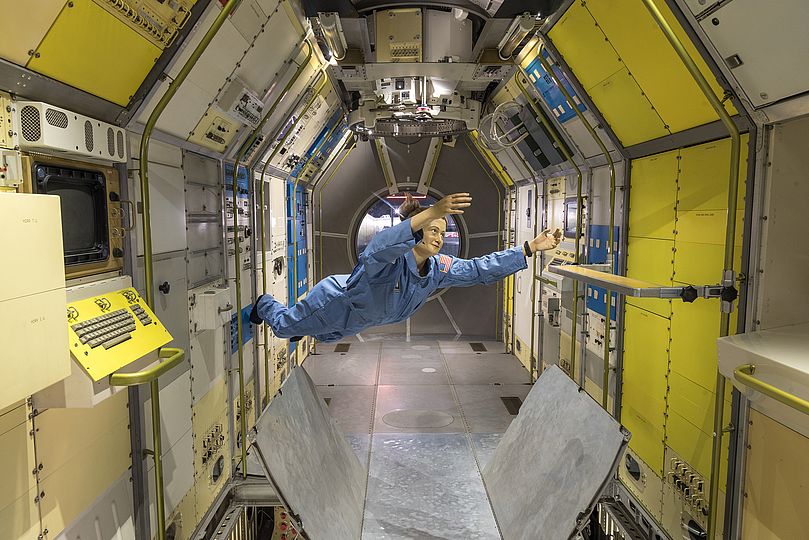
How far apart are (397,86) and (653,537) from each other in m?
4.85

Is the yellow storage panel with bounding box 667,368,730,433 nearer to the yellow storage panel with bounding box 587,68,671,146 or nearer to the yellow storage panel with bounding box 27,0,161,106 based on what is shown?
the yellow storage panel with bounding box 587,68,671,146

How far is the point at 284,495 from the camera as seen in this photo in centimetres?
285

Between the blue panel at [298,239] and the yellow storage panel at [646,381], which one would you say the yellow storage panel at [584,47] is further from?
the blue panel at [298,239]

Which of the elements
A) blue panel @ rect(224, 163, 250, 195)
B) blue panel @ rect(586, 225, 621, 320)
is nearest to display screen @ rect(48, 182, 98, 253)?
blue panel @ rect(224, 163, 250, 195)

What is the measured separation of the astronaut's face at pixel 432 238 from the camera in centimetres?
464

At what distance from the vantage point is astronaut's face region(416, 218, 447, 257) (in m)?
4.64

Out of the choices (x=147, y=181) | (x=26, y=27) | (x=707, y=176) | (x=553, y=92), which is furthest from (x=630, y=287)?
(x=26, y=27)

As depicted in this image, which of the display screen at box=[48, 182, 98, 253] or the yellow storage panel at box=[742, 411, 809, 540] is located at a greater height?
the display screen at box=[48, 182, 98, 253]

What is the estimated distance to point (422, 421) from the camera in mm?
5996

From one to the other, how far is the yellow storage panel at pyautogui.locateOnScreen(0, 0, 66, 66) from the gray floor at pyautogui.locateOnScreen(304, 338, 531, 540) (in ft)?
11.7

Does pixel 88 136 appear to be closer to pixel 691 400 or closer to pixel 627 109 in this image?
pixel 627 109

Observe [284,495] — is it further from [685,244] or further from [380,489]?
[685,244]

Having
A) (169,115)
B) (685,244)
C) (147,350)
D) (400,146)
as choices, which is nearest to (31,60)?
(169,115)

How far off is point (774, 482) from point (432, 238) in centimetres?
297
